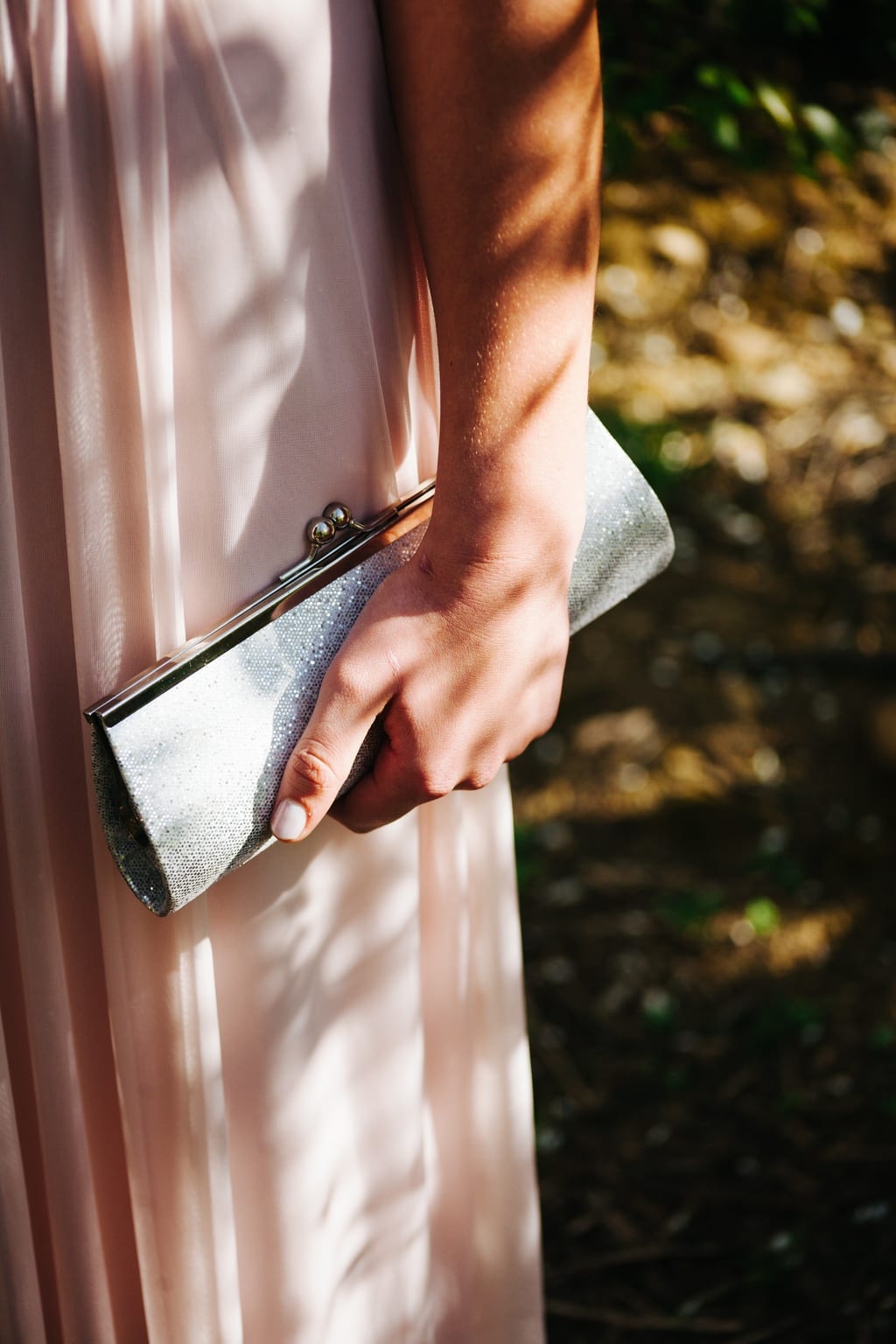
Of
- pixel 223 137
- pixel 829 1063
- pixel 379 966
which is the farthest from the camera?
pixel 829 1063

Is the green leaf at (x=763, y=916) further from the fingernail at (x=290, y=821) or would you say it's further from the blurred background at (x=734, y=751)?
the fingernail at (x=290, y=821)

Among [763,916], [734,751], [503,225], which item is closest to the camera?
[503,225]

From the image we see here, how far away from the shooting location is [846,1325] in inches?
68.0

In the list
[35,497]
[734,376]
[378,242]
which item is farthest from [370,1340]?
[734,376]

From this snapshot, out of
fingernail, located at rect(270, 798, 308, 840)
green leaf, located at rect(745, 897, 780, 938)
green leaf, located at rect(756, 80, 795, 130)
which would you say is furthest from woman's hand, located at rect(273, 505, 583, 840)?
green leaf, located at rect(745, 897, 780, 938)

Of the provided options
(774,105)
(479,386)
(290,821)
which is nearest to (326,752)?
(290,821)

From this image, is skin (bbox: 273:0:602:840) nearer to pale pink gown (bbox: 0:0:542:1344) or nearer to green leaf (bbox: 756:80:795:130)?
pale pink gown (bbox: 0:0:542:1344)

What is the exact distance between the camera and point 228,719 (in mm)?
808

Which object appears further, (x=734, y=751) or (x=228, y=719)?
(x=734, y=751)

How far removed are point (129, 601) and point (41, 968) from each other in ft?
1.07

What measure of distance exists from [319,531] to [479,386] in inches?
6.6

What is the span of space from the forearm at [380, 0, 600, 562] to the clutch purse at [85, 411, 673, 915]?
8 centimetres

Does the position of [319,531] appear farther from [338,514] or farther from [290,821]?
[290,821]

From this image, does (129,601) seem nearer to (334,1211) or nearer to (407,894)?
(407,894)
